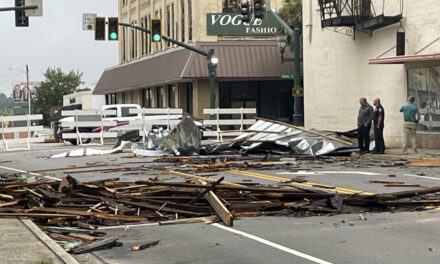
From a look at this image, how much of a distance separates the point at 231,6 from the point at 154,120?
14689mm

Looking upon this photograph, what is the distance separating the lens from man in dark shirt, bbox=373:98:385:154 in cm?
2380

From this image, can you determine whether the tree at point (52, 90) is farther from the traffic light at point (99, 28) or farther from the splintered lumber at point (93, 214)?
the splintered lumber at point (93, 214)

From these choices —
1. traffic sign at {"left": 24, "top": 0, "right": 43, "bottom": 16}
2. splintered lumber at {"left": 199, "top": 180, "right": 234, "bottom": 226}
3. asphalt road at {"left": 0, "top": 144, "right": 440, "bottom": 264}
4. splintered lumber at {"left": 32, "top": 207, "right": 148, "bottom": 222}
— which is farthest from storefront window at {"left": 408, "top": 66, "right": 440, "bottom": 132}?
splintered lumber at {"left": 32, "top": 207, "right": 148, "bottom": 222}

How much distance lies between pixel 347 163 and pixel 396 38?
28.4 feet

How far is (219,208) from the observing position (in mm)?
10547

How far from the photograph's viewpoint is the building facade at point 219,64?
4609 cm

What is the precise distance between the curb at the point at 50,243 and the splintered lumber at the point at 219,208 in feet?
7.90

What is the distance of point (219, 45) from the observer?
4641 centimetres

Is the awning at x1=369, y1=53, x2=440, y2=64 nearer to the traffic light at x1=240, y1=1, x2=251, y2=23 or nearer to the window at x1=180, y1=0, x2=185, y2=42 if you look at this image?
the traffic light at x1=240, y1=1, x2=251, y2=23

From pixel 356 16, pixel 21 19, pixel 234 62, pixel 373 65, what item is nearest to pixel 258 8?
pixel 356 16

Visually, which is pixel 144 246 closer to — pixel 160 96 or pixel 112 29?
pixel 112 29

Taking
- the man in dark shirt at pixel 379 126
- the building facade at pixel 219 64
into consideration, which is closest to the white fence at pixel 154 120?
the building facade at pixel 219 64

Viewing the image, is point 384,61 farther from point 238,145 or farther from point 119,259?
point 119,259

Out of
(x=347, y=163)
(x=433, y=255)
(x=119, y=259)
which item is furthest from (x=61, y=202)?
(x=347, y=163)
